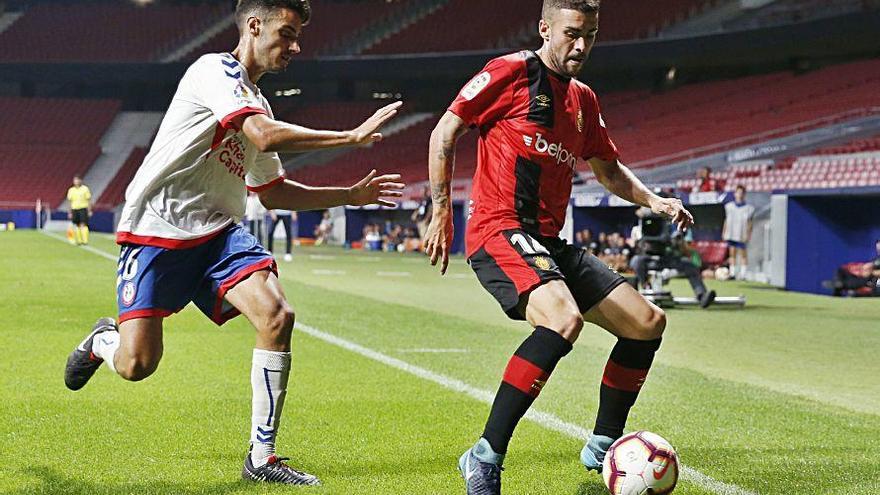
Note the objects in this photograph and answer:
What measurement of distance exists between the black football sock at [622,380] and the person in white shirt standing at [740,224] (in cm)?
1678

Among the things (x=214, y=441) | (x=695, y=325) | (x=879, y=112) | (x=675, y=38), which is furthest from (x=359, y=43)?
(x=214, y=441)

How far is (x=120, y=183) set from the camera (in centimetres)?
5309

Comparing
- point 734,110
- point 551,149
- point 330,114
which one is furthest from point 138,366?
point 330,114

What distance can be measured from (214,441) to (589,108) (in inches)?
98.3

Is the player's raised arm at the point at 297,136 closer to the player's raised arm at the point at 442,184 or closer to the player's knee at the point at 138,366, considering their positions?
the player's raised arm at the point at 442,184

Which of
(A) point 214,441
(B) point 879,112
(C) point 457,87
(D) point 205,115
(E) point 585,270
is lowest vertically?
(A) point 214,441

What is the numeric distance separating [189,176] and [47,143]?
5362 cm

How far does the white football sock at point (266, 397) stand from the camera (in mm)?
4820

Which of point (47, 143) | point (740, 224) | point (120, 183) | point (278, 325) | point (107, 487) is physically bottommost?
point (107, 487)

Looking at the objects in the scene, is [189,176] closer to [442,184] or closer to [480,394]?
[442,184]

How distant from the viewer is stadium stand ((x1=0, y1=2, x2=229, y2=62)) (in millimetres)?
55094

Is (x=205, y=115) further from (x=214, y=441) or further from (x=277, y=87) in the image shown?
(x=277, y=87)

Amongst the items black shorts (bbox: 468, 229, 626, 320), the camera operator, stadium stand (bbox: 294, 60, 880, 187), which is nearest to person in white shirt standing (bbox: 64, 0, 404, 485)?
black shorts (bbox: 468, 229, 626, 320)

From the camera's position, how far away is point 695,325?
13.2m
